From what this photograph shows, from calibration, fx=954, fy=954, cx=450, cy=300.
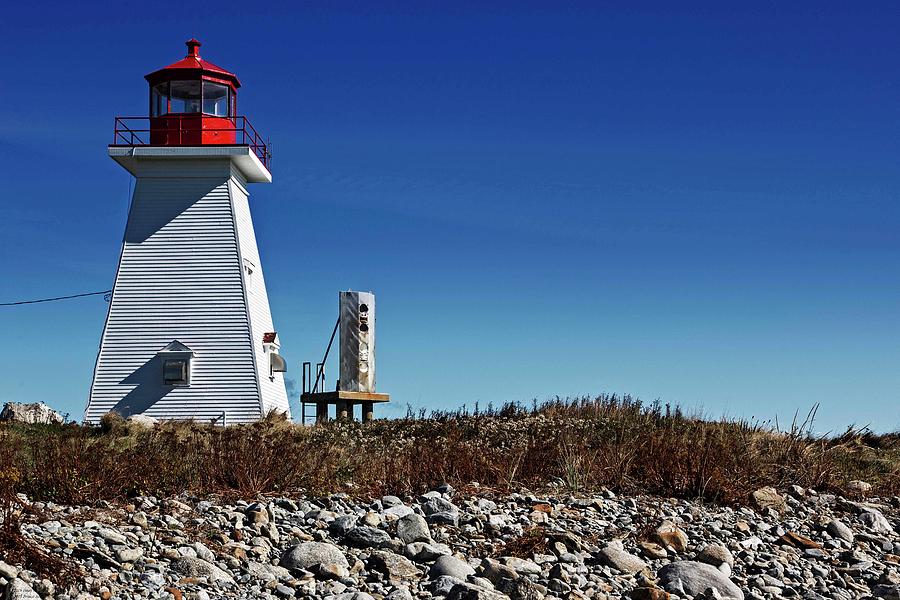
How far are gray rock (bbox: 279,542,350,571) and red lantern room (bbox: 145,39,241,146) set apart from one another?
20589mm

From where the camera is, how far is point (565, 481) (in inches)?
402

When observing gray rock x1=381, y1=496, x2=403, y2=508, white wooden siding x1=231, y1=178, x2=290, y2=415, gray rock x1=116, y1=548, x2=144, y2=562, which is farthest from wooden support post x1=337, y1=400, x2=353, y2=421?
gray rock x1=116, y1=548, x2=144, y2=562

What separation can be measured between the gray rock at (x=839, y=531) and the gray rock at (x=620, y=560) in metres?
2.76

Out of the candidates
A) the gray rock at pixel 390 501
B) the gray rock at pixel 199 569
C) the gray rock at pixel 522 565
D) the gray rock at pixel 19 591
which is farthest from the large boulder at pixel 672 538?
the gray rock at pixel 19 591

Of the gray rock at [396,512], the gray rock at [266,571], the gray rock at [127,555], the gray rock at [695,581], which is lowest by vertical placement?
the gray rock at [695,581]

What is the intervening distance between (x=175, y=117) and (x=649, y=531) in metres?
21.2

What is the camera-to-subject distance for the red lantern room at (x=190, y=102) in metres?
25.9

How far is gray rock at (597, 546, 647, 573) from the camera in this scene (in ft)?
24.9

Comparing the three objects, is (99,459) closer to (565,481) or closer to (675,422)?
(565,481)

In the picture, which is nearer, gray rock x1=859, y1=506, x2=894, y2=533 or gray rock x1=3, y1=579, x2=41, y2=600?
gray rock x1=3, y1=579, x2=41, y2=600

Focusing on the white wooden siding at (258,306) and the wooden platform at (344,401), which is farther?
the white wooden siding at (258,306)

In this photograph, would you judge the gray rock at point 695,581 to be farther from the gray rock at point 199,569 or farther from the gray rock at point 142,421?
the gray rock at point 142,421

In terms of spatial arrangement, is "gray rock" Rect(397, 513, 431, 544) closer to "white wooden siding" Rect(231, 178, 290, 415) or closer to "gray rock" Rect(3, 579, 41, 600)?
"gray rock" Rect(3, 579, 41, 600)

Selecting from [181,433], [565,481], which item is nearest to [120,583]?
[565,481]
